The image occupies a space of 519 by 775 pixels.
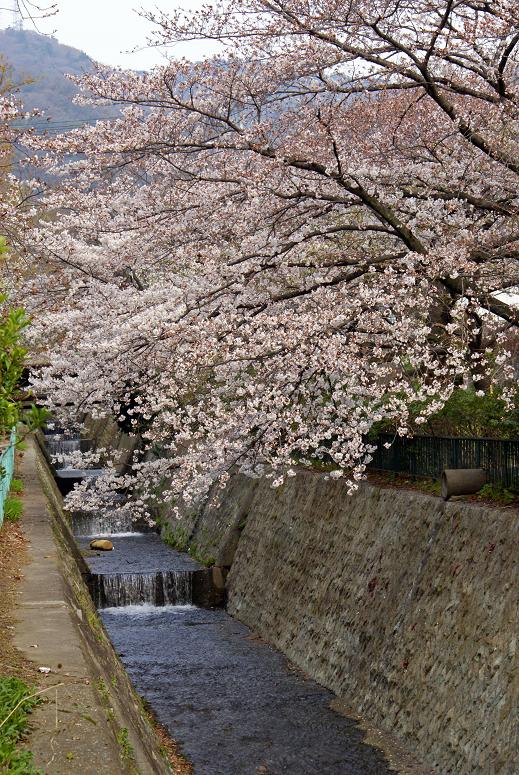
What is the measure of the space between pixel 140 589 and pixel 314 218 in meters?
10.1

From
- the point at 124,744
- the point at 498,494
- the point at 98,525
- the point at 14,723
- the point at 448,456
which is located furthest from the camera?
the point at 98,525

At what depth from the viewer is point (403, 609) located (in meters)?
12.5

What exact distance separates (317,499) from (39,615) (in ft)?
29.9

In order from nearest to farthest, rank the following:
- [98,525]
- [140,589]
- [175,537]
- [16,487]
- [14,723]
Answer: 1. [14,723]
2. [16,487]
3. [140,589]
4. [175,537]
5. [98,525]

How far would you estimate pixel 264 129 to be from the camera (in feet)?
41.8

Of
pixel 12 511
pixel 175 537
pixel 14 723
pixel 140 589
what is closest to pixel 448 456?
pixel 12 511

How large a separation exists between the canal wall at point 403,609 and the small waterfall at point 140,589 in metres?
1.75

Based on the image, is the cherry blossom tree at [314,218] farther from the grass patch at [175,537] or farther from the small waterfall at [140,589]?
the grass patch at [175,537]

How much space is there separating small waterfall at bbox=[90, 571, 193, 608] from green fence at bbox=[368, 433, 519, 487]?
6191 millimetres

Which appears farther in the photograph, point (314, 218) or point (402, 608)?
point (314, 218)

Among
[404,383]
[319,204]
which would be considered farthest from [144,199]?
[404,383]

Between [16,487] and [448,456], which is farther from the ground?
[448,456]

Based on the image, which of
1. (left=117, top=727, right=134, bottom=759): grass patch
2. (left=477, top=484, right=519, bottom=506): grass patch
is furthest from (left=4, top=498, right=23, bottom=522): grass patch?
(left=117, top=727, right=134, bottom=759): grass patch

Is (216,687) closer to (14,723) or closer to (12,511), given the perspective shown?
(12,511)
